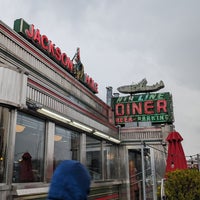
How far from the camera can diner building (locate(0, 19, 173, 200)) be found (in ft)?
19.0

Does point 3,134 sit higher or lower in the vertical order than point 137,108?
lower

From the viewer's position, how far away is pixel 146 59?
23672 millimetres

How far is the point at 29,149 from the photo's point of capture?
6617 millimetres

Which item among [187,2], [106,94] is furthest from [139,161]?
[187,2]

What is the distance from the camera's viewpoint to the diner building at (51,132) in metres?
5.78

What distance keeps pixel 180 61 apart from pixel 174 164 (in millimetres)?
11866

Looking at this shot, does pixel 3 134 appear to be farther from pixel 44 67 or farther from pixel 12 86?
pixel 44 67

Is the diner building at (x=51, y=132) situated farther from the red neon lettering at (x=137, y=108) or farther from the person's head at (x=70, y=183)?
the person's head at (x=70, y=183)

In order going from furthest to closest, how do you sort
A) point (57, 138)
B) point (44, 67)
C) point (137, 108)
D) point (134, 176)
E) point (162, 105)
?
1. point (137, 108)
2. point (162, 105)
3. point (134, 176)
4. point (44, 67)
5. point (57, 138)

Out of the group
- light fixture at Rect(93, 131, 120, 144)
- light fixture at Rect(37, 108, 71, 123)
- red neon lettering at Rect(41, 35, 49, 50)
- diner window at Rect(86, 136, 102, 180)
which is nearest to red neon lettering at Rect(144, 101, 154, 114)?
light fixture at Rect(93, 131, 120, 144)

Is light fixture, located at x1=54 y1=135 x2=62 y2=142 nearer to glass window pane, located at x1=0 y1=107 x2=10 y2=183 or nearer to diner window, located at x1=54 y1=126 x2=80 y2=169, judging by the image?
diner window, located at x1=54 y1=126 x2=80 y2=169

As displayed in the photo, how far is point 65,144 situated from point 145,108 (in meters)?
8.69

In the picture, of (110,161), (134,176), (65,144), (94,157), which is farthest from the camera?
(134,176)

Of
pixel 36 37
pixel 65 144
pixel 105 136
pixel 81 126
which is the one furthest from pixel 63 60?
pixel 65 144
